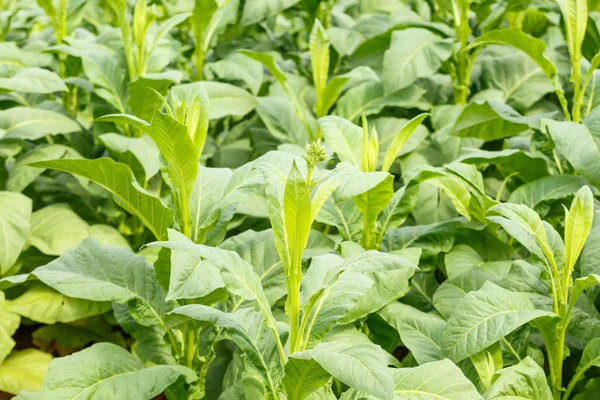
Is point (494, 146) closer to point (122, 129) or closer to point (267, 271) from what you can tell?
point (267, 271)

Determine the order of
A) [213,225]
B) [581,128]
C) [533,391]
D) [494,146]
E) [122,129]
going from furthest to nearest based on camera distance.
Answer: [494,146], [122,129], [581,128], [213,225], [533,391]

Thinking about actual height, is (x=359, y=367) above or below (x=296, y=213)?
below

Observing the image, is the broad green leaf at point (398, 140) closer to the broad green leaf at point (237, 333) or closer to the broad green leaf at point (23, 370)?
the broad green leaf at point (237, 333)

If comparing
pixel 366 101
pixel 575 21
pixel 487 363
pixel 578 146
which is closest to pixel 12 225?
pixel 366 101

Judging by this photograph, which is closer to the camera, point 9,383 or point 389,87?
point 9,383

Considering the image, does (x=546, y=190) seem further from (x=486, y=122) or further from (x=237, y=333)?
(x=237, y=333)

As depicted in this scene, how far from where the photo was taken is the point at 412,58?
231 cm

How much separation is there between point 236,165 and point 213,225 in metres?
0.99

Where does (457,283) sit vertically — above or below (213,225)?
below

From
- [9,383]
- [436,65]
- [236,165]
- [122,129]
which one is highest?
[436,65]

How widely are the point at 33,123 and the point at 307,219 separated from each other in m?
1.31

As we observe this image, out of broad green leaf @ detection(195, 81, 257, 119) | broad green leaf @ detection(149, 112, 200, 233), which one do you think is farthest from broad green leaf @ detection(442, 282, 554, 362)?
broad green leaf @ detection(195, 81, 257, 119)

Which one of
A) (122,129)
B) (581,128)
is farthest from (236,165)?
(581,128)

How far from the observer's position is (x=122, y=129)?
2199 millimetres
